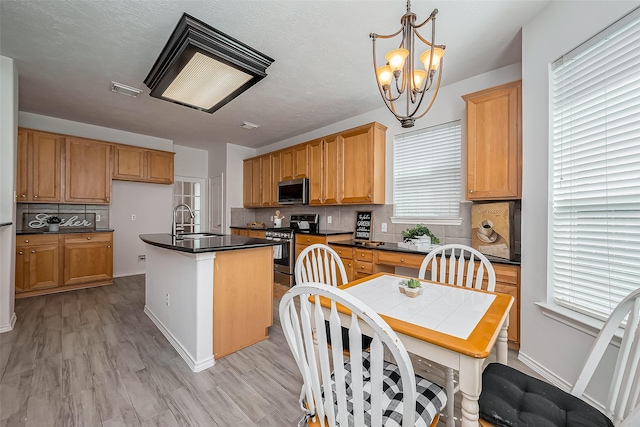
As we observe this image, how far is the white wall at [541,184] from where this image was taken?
5.48 ft

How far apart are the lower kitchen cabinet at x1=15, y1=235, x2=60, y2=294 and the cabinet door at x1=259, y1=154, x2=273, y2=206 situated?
3.16m

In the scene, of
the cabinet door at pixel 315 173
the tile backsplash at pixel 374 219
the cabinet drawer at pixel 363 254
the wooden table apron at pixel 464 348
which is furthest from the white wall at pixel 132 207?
the wooden table apron at pixel 464 348

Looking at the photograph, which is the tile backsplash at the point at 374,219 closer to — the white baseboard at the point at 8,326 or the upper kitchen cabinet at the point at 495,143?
the upper kitchen cabinet at the point at 495,143

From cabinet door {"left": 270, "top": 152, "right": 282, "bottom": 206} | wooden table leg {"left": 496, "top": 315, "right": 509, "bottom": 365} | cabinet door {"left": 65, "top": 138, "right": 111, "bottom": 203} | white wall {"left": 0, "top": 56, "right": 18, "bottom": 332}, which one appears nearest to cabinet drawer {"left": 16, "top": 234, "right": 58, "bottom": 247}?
cabinet door {"left": 65, "top": 138, "right": 111, "bottom": 203}

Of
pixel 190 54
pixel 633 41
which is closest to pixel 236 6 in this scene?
pixel 190 54

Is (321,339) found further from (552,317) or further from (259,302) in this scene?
(552,317)

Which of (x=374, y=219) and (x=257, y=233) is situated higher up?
(x=374, y=219)

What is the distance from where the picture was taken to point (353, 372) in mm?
771

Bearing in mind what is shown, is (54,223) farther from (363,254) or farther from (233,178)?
(363,254)

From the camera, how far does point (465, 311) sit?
1.21 m

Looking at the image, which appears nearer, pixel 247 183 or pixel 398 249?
pixel 398 249

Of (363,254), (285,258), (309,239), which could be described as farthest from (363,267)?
(285,258)

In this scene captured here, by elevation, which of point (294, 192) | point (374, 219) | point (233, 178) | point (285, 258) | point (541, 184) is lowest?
point (285, 258)

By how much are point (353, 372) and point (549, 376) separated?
1950 mm
